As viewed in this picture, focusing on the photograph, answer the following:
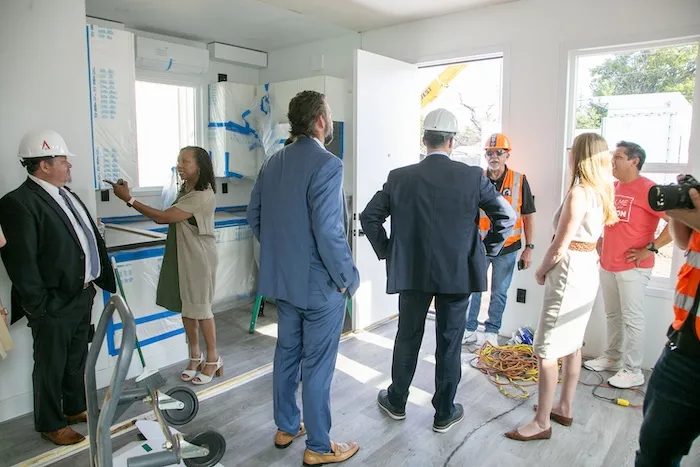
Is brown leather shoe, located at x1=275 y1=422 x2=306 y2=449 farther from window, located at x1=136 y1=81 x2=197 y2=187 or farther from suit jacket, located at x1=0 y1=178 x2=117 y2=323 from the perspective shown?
window, located at x1=136 y1=81 x2=197 y2=187

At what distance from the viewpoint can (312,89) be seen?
4.68m

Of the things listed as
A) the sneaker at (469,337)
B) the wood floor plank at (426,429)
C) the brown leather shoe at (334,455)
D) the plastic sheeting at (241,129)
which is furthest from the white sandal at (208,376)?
the plastic sheeting at (241,129)

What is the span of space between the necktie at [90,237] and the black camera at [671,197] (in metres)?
2.42

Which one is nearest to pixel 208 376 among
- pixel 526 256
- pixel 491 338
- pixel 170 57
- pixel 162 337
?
pixel 162 337

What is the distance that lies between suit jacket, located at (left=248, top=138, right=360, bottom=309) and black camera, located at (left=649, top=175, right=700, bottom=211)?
1136mm

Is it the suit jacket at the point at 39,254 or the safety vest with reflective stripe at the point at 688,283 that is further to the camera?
the suit jacket at the point at 39,254

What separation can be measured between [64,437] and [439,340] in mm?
1878

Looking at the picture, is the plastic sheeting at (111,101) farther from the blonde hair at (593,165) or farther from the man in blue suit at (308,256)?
the blonde hair at (593,165)

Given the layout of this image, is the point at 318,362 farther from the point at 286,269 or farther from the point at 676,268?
the point at 676,268

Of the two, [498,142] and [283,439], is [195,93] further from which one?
[283,439]

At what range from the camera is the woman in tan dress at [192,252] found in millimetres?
2955

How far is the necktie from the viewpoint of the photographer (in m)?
2.44

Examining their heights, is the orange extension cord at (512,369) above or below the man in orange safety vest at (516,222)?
below

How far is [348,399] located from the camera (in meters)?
2.92
